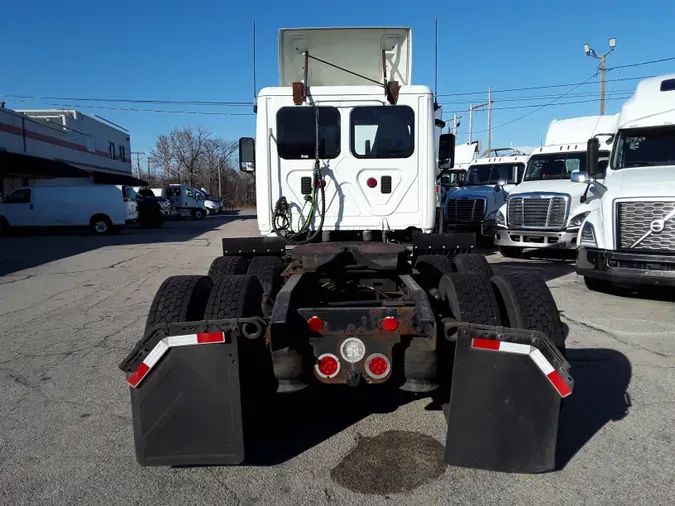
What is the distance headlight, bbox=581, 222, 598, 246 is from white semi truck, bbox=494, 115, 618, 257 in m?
3.31

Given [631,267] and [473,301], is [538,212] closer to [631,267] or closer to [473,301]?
[631,267]

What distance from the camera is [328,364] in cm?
339

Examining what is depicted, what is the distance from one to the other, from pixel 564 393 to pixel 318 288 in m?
2.38

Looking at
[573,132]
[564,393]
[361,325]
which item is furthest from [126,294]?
[573,132]

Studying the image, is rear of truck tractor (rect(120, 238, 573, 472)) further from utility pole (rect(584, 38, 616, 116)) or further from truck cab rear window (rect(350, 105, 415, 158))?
utility pole (rect(584, 38, 616, 116))

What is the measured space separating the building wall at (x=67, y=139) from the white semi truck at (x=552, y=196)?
23694 mm

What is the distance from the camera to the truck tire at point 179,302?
142 inches

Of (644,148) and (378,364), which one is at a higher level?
(644,148)

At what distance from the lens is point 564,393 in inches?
122

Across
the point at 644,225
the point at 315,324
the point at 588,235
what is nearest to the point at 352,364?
the point at 315,324

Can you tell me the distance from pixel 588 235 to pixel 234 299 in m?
7.01

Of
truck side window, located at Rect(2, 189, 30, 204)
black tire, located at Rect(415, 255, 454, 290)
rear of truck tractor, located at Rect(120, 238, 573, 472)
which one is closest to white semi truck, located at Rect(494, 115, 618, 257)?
black tire, located at Rect(415, 255, 454, 290)

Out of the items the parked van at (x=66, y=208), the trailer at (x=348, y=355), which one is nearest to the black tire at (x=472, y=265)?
the trailer at (x=348, y=355)

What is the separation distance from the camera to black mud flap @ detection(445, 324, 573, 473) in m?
3.10
